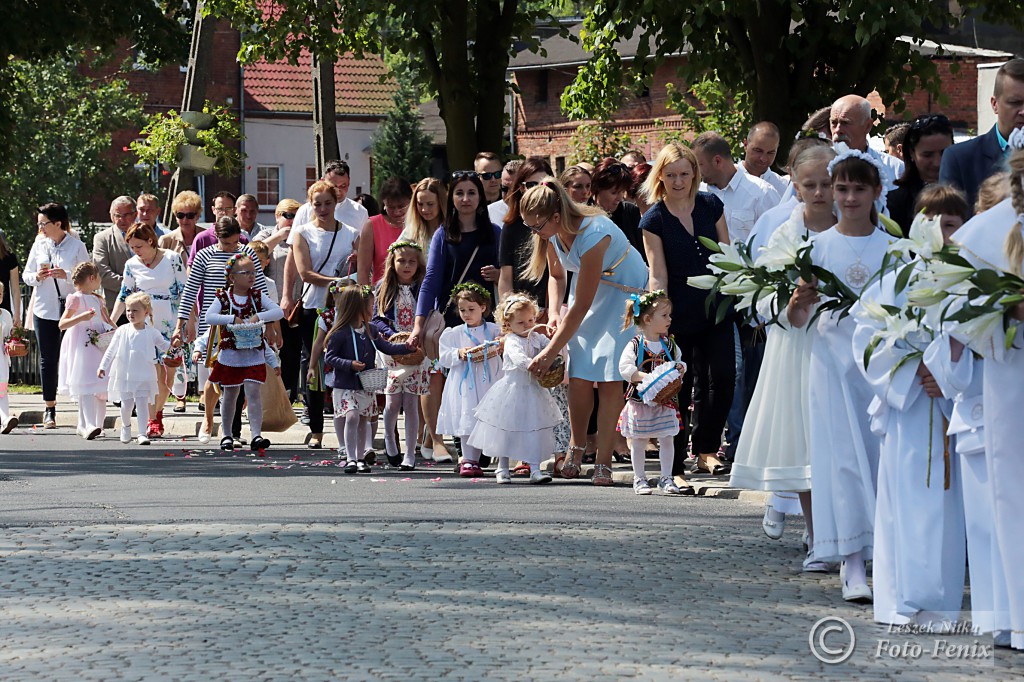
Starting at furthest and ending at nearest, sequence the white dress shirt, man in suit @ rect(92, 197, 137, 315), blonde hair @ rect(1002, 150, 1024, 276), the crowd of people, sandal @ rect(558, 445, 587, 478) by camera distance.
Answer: man in suit @ rect(92, 197, 137, 315) → the white dress shirt → sandal @ rect(558, 445, 587, 478) → the crowd of people → blonde hair @ rect(1002, 150, 1024, 276)

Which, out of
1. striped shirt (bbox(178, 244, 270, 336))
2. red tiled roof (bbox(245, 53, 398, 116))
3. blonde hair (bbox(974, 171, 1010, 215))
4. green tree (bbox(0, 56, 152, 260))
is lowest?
blonde hair (bbox(974, 171, 1010, 215))

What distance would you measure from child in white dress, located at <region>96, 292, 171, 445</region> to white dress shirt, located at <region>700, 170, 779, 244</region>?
19.3 feet

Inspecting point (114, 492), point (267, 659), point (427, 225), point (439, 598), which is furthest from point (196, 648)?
point (427, 225)

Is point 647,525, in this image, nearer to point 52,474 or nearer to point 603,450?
point 603,450

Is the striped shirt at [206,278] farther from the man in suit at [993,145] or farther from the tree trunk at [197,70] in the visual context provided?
the tree trunk at [197,70]

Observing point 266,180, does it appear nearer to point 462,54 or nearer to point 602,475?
point 462,54

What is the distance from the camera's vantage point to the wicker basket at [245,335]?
16.2 m

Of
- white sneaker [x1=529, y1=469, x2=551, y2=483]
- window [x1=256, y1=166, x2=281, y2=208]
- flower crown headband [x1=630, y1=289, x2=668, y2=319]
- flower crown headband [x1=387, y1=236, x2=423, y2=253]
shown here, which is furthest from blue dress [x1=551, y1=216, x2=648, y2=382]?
window [x1=256, y1=166, x2=281, y2=208]

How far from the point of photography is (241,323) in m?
16.2

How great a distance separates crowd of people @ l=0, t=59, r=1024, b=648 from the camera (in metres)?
7.46

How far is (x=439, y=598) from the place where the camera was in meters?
7.85

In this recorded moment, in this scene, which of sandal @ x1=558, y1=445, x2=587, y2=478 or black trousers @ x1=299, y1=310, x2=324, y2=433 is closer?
sandal @ x1=558, y1=445, x2=587, y2=478

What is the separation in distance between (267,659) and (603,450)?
6.67m

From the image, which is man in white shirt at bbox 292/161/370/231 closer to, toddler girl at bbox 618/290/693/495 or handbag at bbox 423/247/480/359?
handbag at bbox 423/247/480/359
